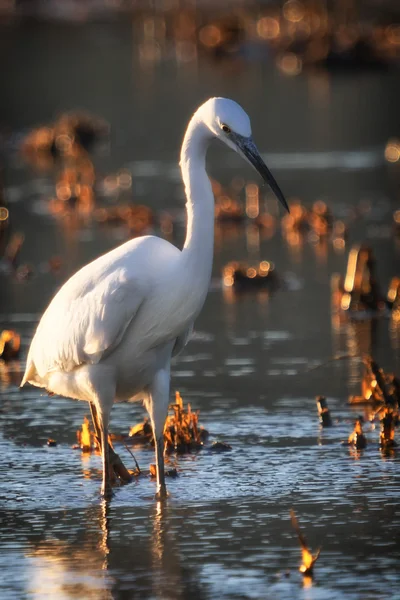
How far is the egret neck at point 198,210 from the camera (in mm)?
8555

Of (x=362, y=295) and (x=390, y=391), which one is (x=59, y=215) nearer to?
(x=362, y=295)

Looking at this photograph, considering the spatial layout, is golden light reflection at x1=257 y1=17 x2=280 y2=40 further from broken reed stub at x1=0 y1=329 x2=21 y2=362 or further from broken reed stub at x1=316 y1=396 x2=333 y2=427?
broken reed stub at x1=316 y1=396 x2=333 y2=427

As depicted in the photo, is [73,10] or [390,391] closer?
[390,391]

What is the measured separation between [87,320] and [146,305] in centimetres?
39

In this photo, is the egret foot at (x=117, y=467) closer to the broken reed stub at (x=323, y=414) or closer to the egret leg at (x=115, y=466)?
the egret leg at (x=115, y=466)

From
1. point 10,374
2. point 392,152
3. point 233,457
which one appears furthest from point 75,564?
point 392,152

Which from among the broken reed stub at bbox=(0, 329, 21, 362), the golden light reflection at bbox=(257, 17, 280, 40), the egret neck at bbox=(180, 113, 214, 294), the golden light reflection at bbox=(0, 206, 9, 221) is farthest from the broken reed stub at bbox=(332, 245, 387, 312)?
the golden light reflection at bbox=(257, 17, 280, 40)

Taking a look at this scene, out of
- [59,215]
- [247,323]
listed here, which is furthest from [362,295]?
[59,215]

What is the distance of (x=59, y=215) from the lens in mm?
22875

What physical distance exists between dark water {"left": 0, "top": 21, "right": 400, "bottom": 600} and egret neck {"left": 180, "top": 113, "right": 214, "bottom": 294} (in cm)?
121

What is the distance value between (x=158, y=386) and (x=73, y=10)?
65.2 meters

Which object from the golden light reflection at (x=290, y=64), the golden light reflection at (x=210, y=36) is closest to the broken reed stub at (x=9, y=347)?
the golden light reflection at (x=290, y=64)

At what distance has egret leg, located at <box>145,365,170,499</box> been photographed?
8844 millimetres

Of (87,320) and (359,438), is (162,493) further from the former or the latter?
(359,438)
